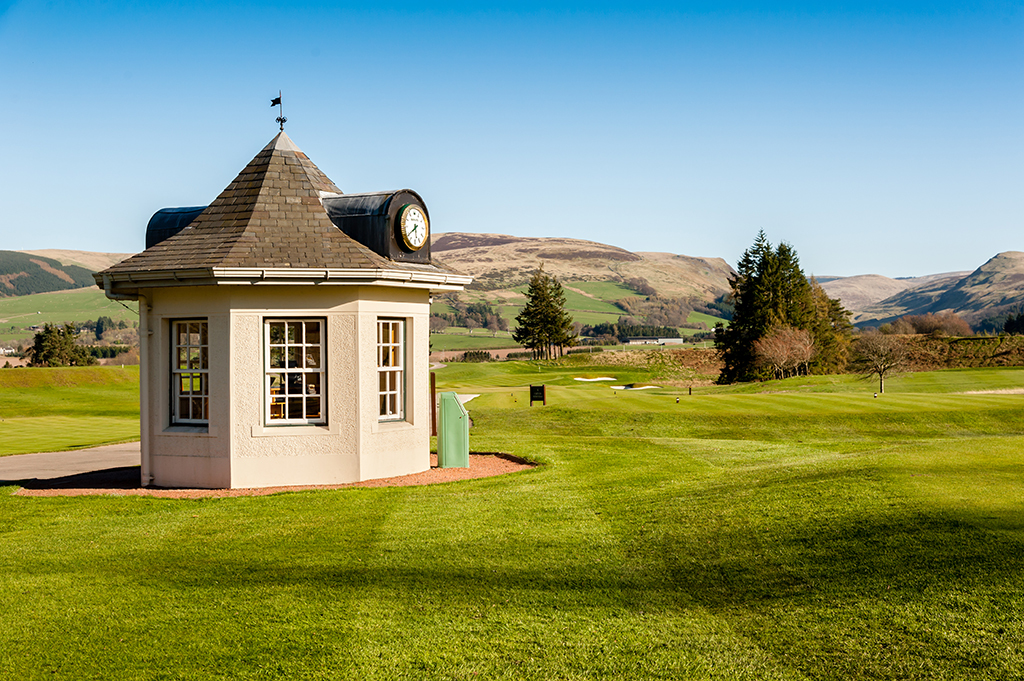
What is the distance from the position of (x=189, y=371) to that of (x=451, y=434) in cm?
489

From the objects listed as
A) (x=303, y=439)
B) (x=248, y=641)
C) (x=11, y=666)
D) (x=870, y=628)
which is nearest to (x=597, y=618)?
(x=870, y=628)

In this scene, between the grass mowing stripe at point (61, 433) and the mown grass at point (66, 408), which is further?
the mown grass at point (66, 408)

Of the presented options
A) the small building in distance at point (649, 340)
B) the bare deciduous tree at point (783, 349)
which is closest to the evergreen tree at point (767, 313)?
the bare deciduous tree at point (783, 349)

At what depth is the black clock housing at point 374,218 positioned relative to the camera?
13.7 meters

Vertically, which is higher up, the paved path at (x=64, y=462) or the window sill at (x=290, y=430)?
the window sill at (x=290, y=430)

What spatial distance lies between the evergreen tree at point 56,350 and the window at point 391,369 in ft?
219

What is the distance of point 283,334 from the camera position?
12992 mm

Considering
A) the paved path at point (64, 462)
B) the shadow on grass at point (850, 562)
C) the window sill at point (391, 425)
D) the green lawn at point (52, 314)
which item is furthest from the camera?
the green lawn at point (52, 314)

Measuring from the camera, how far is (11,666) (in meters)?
5.46

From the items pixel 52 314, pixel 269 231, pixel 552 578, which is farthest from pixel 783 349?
pixel 52 314

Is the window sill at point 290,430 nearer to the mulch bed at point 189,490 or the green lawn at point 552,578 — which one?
the mulch bed at point 189,490

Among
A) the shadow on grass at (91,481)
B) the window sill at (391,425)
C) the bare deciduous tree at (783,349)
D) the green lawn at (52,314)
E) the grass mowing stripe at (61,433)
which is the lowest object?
the grass mowing stripe at (61,433)

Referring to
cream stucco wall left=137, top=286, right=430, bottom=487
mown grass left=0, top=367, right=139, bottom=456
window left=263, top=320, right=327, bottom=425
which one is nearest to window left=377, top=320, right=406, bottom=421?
cream stucco wall left=137, top=286, right=430, bottom=487

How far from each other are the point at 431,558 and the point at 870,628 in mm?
4213
